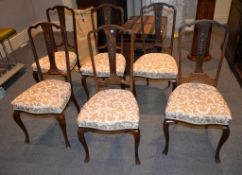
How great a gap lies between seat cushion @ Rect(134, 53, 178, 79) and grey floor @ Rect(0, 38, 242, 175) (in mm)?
425

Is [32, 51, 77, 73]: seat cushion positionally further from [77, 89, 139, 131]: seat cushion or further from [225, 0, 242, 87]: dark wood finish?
[225, 0, 242, 87]: dark wood finish

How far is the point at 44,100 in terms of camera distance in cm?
182

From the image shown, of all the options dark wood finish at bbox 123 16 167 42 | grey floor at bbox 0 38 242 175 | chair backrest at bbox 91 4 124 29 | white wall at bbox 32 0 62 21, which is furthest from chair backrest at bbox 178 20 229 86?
white wall at bbox 32 0 62 21

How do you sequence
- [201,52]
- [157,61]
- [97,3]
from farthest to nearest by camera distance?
[97,3], [157,61], [201,52]

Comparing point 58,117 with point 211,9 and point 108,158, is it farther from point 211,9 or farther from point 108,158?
point 211,9

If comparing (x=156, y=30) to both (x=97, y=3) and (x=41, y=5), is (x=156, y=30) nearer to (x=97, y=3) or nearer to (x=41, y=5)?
(x=97, y=3)

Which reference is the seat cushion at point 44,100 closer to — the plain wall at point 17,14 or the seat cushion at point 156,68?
the seat cushion at point 156,68

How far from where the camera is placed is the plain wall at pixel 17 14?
3703mm

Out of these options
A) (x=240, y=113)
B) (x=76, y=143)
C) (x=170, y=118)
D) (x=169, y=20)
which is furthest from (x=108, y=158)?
(x=169, y=20)

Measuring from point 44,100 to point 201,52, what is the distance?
1342mm

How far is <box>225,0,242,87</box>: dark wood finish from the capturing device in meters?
2.76

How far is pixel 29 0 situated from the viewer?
4.39 metres

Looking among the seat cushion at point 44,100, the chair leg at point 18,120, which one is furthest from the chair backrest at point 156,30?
the chair leg at point 18,120

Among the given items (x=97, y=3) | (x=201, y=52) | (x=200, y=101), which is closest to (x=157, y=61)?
(x=201, y=52)
